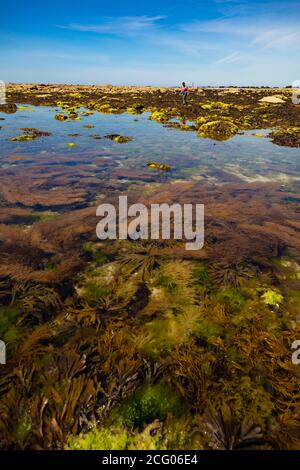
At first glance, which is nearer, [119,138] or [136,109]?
[119,138]

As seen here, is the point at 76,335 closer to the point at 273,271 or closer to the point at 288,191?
the point at 273,271

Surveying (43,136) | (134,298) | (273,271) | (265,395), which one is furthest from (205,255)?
(43,136)

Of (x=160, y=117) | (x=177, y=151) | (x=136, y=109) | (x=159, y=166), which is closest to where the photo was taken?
(x=159, y=166)

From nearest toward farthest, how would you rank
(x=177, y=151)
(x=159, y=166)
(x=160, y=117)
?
(x=159, y=166), (x=177, y=151), (x=160, y=117)

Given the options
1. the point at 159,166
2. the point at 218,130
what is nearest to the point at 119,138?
the point at 159,166

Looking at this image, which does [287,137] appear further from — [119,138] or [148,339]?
[148,339]

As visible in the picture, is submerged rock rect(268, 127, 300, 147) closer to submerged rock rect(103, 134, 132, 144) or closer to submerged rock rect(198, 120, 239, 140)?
submerged rock rect(198, 120, 239, 140)

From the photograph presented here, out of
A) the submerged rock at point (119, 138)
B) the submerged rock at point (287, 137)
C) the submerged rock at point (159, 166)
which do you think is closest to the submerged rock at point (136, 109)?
the submerged rock at point (119, 138)
